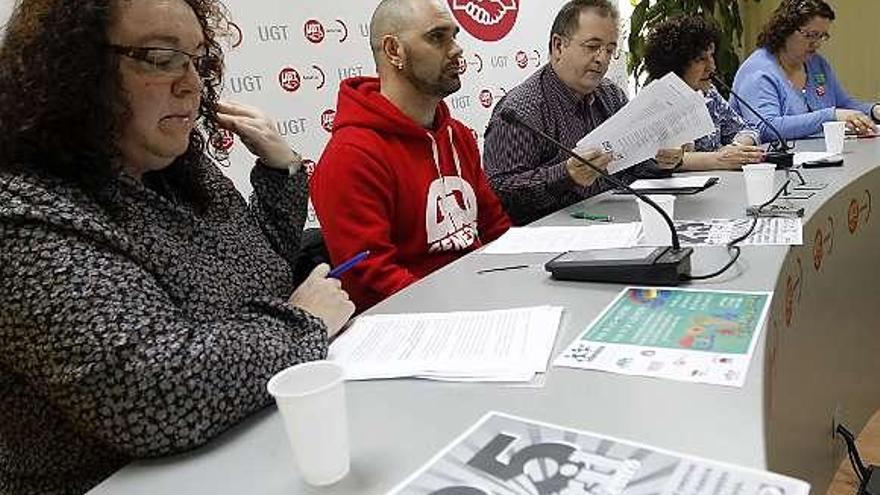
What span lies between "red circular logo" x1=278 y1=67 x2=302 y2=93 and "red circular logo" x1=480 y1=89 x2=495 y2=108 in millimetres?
1058

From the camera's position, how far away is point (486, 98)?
321 cm

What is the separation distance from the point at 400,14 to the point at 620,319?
1.15 metres

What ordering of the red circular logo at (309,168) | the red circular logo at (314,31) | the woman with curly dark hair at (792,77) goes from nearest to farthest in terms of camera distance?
the red circular logo at (309,168) < the red circular logo at (314,31) < the woman with curly dark hair at (792,77)

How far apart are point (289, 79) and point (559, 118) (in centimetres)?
91

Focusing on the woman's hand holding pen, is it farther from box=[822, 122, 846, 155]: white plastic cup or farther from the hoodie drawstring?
box=[822, 122, 846, 155]: white plastic cup

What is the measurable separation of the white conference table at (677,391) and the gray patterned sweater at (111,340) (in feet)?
0.18

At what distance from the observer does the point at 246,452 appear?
0.71 m

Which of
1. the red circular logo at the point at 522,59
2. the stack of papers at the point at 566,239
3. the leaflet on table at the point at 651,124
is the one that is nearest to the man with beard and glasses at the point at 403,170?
the stack of papers at the point at 566,239

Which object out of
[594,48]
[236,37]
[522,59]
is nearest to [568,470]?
[594,48]

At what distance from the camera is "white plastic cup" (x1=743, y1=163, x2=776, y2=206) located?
154 cm

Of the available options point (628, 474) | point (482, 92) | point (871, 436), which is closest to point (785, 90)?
point (482, 92)

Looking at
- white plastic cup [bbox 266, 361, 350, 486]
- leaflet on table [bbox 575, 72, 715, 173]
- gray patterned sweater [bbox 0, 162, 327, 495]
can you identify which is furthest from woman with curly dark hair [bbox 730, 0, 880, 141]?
white plastic cup [bbox 266, 361, 350, 486]

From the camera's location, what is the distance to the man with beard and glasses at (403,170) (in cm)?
157

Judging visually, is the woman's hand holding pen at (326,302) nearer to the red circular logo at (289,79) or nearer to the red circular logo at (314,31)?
the red circular logo at (289,79)
